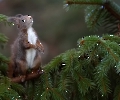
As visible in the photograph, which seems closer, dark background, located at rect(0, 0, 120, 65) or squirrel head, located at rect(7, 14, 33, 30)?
squirrel head, located at rect(7, 14, 33, 30)

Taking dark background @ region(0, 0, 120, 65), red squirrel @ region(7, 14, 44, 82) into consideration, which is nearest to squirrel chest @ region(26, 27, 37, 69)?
red squirrel @ region(7, 14, 44, 82)

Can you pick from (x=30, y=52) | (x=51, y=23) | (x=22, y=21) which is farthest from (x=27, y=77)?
(x=51, y=23)

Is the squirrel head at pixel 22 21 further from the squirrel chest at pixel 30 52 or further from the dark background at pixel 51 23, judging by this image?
the dark background at pixel 51 23

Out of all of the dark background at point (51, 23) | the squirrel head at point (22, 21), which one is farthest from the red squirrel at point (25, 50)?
the dark background at point (51, 23)

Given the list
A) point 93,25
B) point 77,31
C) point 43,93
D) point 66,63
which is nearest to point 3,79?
point 43,93

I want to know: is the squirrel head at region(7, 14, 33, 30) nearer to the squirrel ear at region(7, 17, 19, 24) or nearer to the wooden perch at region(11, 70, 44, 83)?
the squirrel ear at region(7, 17, 19, 24)

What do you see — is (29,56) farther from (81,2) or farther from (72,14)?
(72,14)
